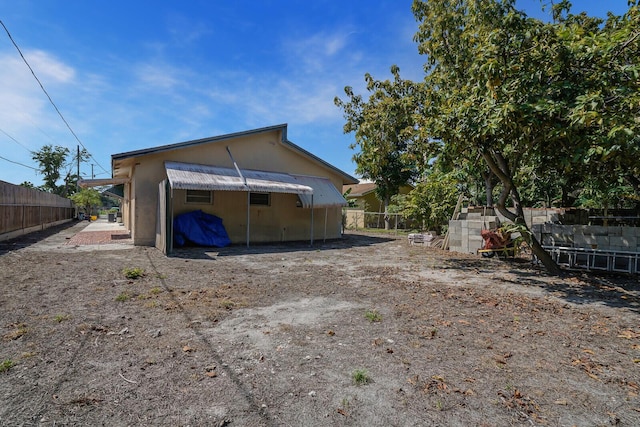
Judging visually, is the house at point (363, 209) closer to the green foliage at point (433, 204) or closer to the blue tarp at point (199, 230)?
the green foliage at point (433, 204)

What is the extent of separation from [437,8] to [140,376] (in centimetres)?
1279

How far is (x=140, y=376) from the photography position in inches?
125

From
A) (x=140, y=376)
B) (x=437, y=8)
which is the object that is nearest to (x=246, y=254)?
(x=140, y=376)

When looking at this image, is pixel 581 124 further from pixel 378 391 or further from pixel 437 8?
pixel 437 8

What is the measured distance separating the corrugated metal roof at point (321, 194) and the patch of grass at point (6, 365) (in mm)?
11563

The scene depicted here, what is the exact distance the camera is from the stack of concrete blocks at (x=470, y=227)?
491 inches

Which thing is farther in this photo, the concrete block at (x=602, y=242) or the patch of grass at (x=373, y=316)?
the concrete block at (x=602, y=242)

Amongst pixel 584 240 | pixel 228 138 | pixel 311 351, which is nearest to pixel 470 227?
pixel 584 240

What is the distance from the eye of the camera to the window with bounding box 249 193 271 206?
14859 mm

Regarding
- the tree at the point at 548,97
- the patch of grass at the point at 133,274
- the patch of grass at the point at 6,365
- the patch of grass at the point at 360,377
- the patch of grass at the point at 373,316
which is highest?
the tree at the point at 548,97

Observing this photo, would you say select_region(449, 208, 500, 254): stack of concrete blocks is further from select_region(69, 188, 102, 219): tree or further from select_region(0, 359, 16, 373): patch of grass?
select_region(69, 188, 102, 219): tree

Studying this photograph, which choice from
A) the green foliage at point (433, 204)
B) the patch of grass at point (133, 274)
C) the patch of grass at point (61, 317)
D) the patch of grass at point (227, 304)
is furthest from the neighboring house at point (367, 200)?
the patch of grass at point (61, 317)

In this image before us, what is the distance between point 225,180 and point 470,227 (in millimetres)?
9308

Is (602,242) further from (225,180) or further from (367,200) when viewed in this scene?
(367,200)
